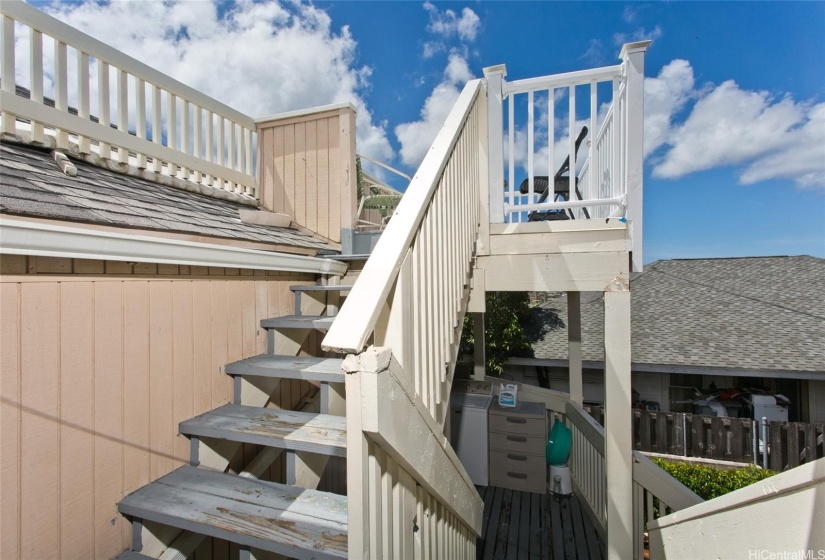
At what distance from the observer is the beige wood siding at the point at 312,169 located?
122 inches

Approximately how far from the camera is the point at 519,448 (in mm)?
4414

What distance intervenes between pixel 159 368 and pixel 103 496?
51 centimetres

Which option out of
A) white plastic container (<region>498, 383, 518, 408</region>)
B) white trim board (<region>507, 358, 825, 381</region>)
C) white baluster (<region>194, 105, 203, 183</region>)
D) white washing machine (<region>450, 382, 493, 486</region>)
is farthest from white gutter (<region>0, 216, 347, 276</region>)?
white trim board (<region>507, 358, 825, 381</region>)

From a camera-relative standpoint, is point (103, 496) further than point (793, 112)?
No

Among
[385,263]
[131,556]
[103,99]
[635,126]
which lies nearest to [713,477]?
[635,126]

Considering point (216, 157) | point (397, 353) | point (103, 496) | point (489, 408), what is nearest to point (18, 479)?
point (103, 496)

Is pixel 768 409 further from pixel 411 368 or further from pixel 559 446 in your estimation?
pixel 411 368

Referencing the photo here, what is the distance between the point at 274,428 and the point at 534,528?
133 inches

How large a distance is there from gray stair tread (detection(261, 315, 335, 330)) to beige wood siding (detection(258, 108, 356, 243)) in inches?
43.9

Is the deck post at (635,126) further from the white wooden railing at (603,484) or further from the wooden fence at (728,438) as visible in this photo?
the wooden fence at (728,438)

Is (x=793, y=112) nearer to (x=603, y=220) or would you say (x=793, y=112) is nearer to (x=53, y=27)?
(x=603, y=220)

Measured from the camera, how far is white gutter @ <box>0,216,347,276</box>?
1103 mm

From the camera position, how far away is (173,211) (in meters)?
2.05

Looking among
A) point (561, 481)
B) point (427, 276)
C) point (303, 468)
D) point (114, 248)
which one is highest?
point (114, 248)
